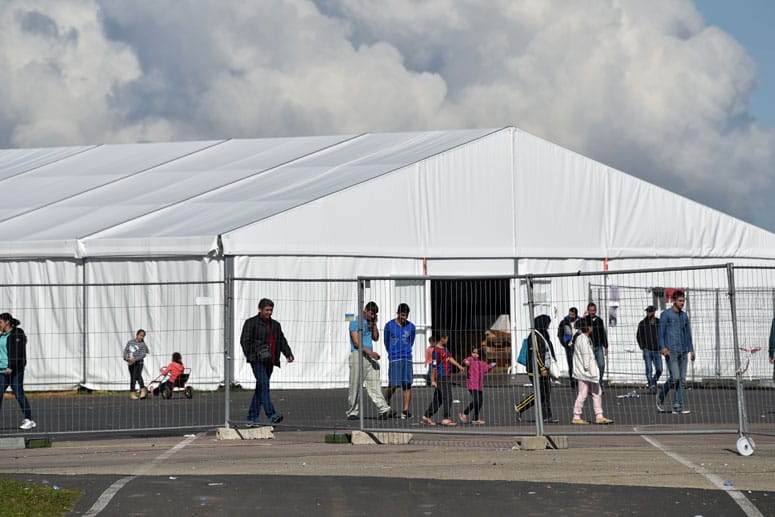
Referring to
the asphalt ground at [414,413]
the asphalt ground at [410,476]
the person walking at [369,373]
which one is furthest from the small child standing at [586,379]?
the person walking at [369,373]

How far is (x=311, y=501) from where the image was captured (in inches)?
386

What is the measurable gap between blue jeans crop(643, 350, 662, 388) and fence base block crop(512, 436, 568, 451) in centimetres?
312

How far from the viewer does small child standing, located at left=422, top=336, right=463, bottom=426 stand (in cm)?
1526

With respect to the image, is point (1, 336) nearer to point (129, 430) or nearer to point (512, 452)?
point (129, 430)

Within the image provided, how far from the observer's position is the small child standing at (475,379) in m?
15.4

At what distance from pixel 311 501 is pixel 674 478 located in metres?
3.23

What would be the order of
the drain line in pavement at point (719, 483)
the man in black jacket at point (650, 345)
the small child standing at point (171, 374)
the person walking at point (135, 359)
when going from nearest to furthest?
the drain line in pavement at point (719, 483) → the man in black jacket at point (650, 345) → the small child standing at point (171, 374) → the person walking at point (135, 359)

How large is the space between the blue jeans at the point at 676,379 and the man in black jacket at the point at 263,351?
473 cm

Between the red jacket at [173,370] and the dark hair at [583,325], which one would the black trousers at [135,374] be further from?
the dark hair at [583,325]

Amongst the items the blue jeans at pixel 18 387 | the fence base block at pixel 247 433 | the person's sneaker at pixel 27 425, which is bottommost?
the fence base block at pixel 247 433

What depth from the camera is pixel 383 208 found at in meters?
26.3

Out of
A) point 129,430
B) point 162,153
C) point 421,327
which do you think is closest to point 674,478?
point 129,430

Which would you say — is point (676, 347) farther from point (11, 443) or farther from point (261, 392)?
point (11, 443)

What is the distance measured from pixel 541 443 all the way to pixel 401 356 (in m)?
3.36
